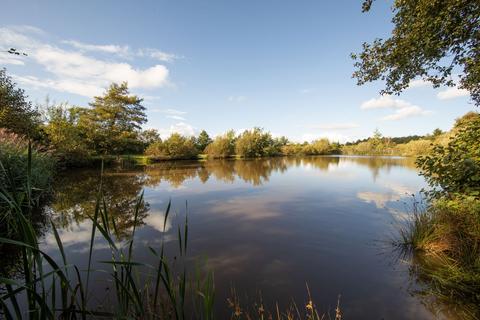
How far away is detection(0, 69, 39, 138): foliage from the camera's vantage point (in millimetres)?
13672

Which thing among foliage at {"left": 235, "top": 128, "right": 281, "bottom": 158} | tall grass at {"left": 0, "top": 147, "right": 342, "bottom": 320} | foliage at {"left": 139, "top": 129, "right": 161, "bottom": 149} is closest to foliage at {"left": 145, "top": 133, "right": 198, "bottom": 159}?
foliage at {"left": 139, "top": 129, "right": 161, "bottom": 149}

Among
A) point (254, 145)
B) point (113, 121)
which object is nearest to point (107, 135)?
point (113, 121)

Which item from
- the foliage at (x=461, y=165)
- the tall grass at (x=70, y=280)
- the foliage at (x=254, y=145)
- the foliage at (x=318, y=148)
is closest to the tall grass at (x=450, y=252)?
the foliage at (x=461, y=165)

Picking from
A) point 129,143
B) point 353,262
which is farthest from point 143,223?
point 129,143

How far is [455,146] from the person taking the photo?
11.8 feet

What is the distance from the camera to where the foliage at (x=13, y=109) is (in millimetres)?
13672

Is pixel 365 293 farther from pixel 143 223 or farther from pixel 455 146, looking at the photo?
pixel 143 223

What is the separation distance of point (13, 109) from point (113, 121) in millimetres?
13976

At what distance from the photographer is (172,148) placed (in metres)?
32.8

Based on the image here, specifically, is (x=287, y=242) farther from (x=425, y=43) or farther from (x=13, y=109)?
(x=13, y=109)

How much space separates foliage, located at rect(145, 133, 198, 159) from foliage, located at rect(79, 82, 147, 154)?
2.63m

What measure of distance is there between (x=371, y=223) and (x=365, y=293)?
11.3ft

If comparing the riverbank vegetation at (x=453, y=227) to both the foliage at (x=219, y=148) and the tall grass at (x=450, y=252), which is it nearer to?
the tall grass at (x=450, y=252)

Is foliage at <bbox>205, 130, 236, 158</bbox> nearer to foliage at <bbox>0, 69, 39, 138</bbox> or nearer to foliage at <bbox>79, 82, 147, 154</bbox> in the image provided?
foliage at <bbox>79, 82, 147, 154</bbox>
